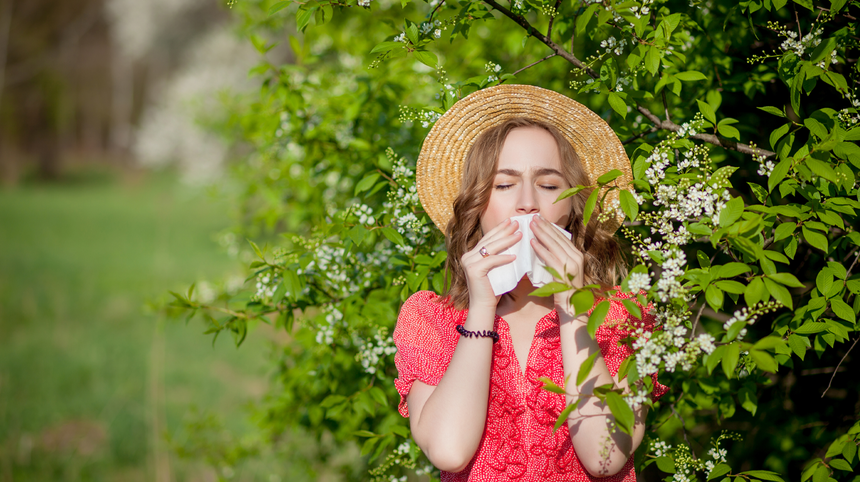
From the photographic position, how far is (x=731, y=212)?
4.80 feet

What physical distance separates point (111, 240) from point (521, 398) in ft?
48.1

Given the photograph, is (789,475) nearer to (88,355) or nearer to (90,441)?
(90,441)

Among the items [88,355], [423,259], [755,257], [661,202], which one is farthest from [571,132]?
[88,355]

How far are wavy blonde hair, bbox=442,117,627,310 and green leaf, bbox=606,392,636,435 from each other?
679 millimetres

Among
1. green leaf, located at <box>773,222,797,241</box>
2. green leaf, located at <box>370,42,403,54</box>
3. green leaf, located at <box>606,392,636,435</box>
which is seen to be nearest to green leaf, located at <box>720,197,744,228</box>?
green leaf, located at <box>773,222,797,241</box>

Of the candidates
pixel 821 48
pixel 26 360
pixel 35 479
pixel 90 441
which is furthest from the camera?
pixel 26 360

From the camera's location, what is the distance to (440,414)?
5.45ft

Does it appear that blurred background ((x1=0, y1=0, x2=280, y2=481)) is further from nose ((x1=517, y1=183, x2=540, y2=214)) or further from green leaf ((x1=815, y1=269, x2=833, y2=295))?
green leaf ((x1=815, y1=269, x2=833, y2=295))

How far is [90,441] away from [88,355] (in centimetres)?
211

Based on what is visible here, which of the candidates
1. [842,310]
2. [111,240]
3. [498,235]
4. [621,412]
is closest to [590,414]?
[621,412]

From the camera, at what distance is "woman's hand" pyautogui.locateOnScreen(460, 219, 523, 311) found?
5.50 ft

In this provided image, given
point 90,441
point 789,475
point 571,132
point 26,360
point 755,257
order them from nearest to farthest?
point 755,257, point 571,132, point 789,475, point 90,441, point 26,360

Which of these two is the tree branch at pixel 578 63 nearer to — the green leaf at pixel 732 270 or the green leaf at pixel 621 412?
the green leaf at pixel 732 270

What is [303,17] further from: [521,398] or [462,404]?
[521,398]
